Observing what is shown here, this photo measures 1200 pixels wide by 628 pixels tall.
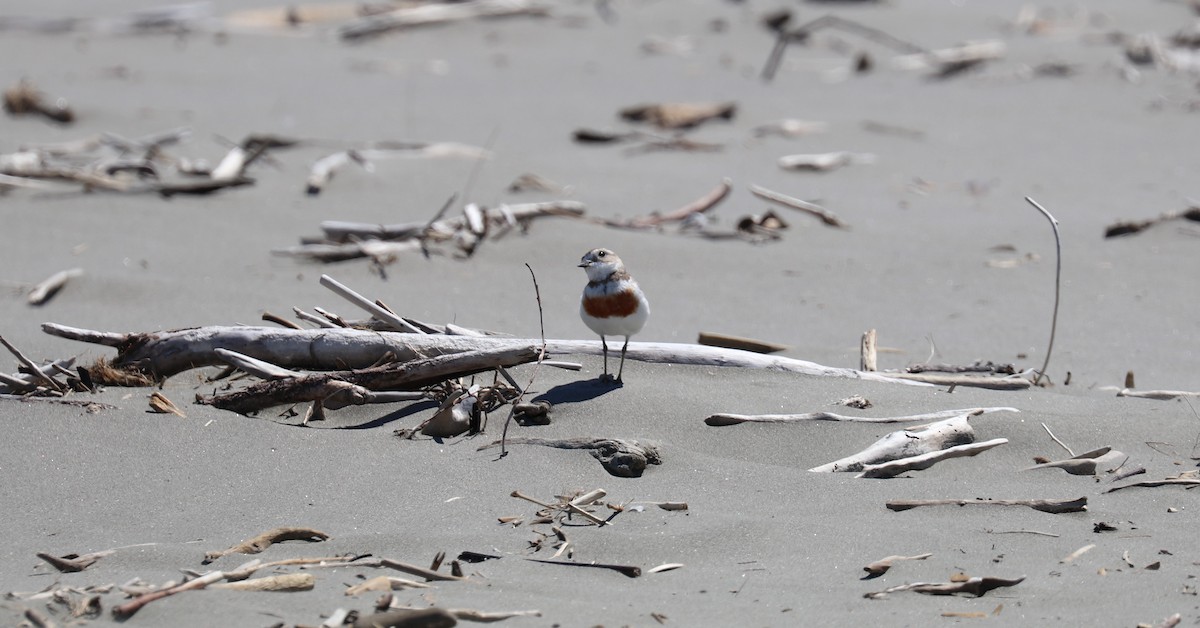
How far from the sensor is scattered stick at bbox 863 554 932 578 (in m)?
3.11

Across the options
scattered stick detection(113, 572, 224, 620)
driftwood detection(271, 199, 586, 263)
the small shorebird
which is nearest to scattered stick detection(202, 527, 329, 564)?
scattered stick detection(113, 572, 224, 620)

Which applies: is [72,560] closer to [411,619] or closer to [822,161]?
[411,619]

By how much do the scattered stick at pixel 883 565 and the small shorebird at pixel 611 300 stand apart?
4.31 ft

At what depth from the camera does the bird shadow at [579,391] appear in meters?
4.14

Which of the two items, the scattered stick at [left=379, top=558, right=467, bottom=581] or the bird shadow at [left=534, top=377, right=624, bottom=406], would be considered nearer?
the scattered stick at [left=379, top=558, right=467, bottom=581]

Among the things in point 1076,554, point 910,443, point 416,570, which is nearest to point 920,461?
point 910,443

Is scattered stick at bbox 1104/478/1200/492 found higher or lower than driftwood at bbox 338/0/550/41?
higher

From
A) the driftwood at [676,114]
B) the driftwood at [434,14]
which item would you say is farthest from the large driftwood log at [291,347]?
the driftwood at [434,14]

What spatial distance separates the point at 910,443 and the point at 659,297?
2193 mm

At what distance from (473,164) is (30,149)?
259 cm

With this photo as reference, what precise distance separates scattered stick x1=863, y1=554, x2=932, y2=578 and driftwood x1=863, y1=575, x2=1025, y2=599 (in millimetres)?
81

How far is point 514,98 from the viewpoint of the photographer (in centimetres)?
955

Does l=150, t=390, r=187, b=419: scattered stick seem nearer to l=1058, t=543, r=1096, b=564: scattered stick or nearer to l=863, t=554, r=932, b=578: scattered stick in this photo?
l=863, t=554, r=932, b=578: scattered stick

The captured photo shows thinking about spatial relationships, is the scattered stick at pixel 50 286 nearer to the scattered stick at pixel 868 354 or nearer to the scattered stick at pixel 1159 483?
the scattered stick at pixel 868 354
